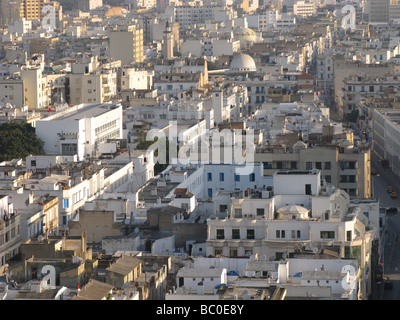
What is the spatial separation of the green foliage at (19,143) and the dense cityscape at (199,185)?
8cm

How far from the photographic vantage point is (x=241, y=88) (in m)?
59.8

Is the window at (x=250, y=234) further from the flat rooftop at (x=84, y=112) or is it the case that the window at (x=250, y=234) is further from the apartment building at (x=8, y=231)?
the flat rooftop at (x=84, y=112)

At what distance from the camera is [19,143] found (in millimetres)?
41812

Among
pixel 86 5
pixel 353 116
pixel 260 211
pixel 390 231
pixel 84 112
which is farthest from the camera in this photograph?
pixel 86 5

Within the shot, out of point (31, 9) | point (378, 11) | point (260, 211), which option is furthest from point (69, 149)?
point (31, 9)

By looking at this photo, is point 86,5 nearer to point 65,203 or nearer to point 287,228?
point 65,203

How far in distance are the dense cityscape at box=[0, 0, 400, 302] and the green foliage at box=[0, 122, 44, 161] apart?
0.25 feet

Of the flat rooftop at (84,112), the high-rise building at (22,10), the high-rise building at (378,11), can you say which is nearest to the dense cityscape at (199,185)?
the flat rooftop at (84,112)

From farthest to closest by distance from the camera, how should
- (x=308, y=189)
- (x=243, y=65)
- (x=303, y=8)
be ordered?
(x=303, y=8) < (x=243, y=65) < (x=308, y=189)

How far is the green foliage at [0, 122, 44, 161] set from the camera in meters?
41.3

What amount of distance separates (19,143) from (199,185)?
10.5m

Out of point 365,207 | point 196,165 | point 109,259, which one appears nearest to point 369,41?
point 196,165

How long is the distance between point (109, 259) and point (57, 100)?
1523 inches

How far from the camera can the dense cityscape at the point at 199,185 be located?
20.9 m
